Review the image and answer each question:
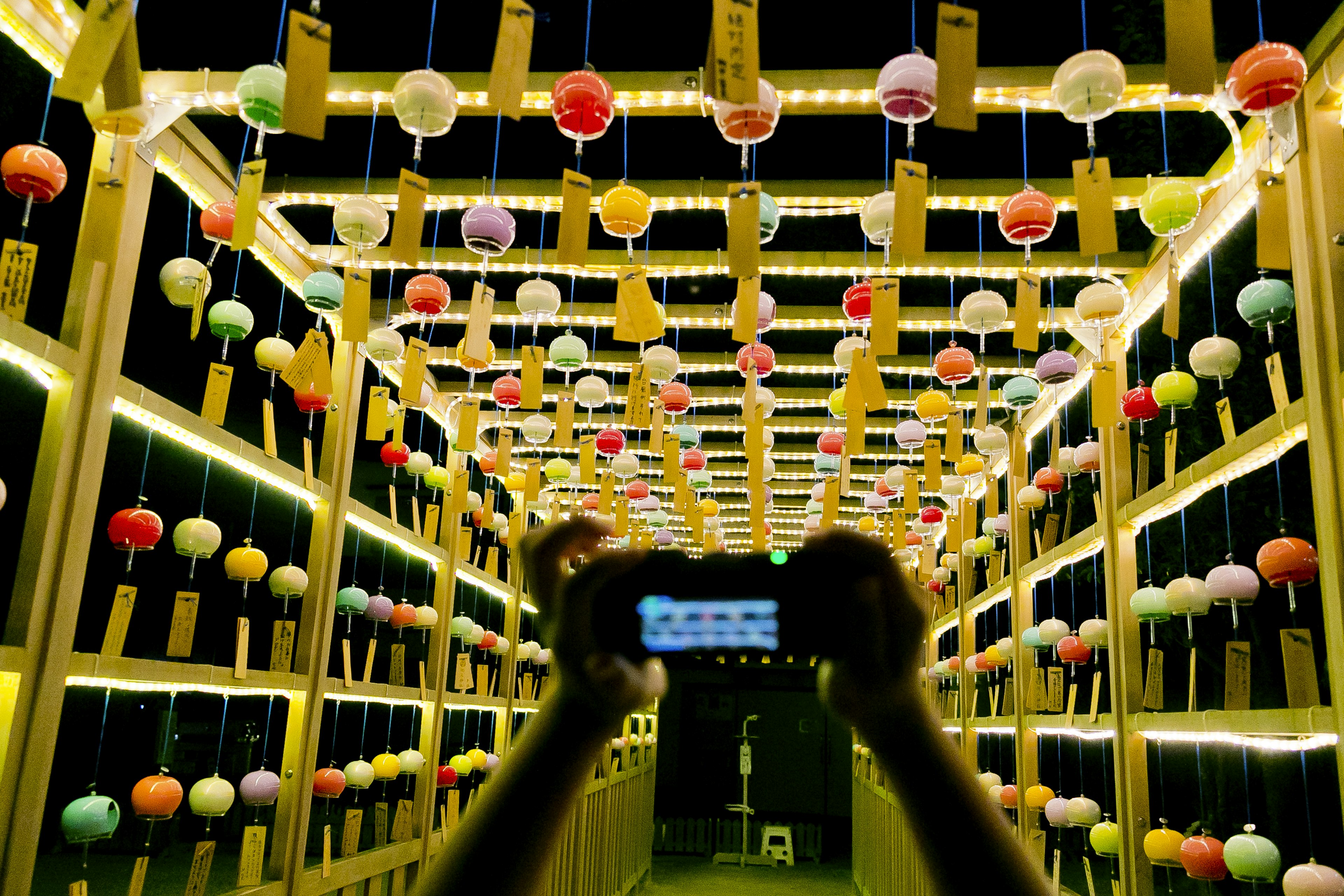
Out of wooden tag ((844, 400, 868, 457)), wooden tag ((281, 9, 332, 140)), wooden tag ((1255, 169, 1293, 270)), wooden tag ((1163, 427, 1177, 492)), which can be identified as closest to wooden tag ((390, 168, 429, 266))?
wooden tag ((281, 9, 332, 140))

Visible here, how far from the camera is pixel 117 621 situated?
117 inches

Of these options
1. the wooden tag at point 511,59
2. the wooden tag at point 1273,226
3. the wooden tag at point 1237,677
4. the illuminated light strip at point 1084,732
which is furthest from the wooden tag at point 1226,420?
the wooden tag at point 511,59

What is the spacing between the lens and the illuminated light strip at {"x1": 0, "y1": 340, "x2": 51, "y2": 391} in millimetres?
2521

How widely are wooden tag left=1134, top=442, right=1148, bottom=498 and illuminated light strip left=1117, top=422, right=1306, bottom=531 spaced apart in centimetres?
11

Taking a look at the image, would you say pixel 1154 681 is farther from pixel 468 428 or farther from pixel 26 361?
pixel 26 361

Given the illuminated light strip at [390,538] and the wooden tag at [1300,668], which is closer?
the wooden tag at [1300,668]

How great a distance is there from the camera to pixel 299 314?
4.92 meters

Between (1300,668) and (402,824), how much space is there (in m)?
4.52

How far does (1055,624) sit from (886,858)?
4843mm

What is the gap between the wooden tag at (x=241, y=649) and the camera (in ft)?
12.0

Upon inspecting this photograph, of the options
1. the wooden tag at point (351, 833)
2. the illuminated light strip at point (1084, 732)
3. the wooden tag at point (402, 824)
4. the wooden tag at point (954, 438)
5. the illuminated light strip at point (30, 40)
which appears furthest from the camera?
the wooden tag at point (402, 824)

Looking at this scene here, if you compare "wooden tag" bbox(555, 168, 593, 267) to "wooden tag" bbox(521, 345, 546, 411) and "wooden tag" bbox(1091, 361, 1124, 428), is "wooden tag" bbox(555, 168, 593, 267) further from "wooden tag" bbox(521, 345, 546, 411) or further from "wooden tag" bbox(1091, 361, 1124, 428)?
"wooden tag" bbox(1091, 361, 1124, 428)

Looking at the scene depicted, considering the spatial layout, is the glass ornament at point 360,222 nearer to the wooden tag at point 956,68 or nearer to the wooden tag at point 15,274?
the wooden tag at point 15,274

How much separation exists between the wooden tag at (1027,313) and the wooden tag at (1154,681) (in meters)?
1.66
